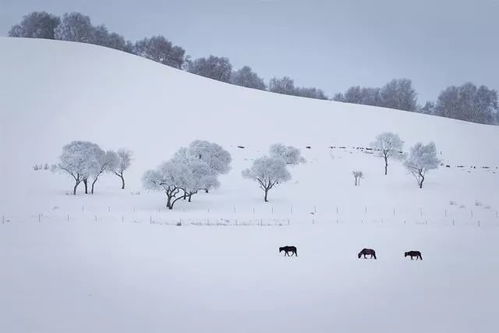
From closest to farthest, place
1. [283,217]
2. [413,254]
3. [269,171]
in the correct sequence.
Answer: [413,254], [283,217], [269,171]

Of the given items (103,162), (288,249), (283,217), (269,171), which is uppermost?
(103,162)

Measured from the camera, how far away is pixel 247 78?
120m

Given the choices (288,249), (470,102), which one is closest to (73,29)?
(288,249)

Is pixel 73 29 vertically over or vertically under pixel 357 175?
over

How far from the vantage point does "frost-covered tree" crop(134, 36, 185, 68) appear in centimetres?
11019

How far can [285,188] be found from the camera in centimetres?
5056

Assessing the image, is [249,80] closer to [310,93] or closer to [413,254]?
[310,93]

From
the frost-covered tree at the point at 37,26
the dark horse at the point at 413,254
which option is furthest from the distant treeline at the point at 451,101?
the dark horse at the point at 413,254

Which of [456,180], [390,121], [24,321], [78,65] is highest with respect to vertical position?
[78,65]

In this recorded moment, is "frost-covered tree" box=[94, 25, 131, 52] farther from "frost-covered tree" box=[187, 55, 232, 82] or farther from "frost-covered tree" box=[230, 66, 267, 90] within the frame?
"frost-covered tree" box=[230, 66, 267, 90]

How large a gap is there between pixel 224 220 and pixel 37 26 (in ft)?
264

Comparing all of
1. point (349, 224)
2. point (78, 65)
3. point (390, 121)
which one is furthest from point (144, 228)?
point (390, 121)

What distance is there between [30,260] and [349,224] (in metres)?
21.0

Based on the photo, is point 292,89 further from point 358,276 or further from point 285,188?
point 358,276
